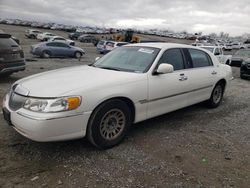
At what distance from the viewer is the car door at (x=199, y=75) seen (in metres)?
5.11

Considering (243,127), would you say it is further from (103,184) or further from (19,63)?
(19,63)

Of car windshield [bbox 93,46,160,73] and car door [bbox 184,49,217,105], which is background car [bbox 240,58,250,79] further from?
car windshield [bbox 93,46,160,73]

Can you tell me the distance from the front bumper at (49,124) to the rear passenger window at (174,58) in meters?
1.94

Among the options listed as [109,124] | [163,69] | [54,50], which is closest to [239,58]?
[54,50]

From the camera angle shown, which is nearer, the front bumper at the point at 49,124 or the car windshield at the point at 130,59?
the front bumper at the point at 49,124

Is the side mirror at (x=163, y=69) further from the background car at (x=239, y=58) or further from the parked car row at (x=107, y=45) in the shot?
the parked car row at (x=107, y=45)

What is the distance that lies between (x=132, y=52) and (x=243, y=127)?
274cm

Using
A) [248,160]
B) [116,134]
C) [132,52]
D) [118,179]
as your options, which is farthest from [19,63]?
[248,160]

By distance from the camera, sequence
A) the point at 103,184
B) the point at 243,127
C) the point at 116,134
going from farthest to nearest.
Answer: the point at 243,127
the point at 116,134
the point at 103,184

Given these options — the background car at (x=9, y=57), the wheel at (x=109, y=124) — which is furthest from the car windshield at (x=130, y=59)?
the background car at (x=9, y=57)

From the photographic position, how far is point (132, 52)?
15.6 ft

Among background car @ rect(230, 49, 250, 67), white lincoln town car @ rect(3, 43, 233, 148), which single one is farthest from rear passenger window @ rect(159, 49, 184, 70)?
background car @ rect(230, 49, 250, 67)

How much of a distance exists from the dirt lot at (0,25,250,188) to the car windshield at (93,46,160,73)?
3.88ft

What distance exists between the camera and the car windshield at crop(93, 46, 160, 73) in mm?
4309
